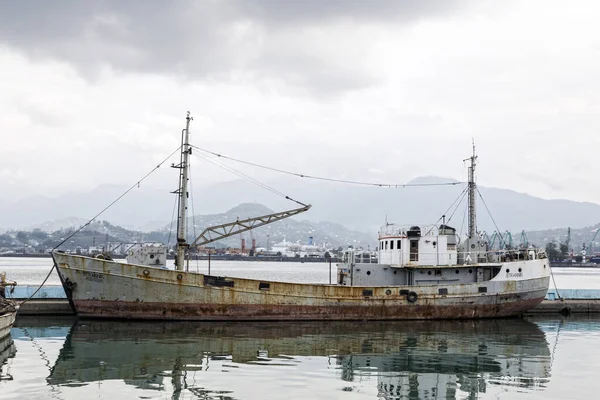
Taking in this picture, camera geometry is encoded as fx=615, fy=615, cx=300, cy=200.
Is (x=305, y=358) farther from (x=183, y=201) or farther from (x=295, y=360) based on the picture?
(x=183, y=201)

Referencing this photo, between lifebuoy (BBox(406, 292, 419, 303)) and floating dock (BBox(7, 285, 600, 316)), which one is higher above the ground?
lifebuoy (BBox(406, 292, 419, 303))

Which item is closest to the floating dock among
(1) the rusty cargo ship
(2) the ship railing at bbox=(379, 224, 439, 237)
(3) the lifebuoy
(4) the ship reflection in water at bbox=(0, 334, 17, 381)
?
(1) the rusty cargo ship

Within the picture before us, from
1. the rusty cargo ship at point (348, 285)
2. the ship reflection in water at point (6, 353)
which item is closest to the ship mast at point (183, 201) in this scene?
the rusty cargo ship at point (348, 285)

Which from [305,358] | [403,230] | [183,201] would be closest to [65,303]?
[183,201]

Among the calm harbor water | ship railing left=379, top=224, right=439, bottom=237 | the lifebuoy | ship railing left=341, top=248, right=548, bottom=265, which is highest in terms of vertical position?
ship railing left=379, top=224, right=439, bottom=237

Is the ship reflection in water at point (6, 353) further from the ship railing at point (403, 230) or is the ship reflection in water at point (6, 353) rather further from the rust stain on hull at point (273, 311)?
the ship railing at point (403, 230)

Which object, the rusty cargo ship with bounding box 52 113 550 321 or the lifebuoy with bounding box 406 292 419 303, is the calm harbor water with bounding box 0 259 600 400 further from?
the lifebuoy with bounding box 406 292 419 303

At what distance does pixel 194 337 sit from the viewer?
25.1 metres

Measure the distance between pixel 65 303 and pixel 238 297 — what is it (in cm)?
938

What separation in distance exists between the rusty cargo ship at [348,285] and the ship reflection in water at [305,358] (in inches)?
32.0

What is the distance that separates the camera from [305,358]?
21.4 metres

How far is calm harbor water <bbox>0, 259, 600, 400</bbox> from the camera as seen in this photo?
55.0 ft

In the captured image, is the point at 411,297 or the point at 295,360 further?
the point at 411,297

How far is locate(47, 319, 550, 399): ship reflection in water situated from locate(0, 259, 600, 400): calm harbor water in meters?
0.04
